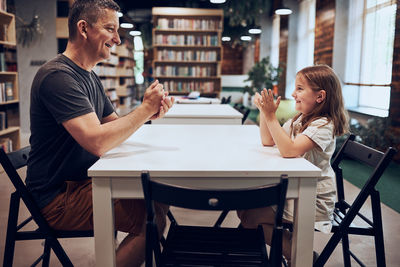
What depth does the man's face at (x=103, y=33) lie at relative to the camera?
1.58 metres

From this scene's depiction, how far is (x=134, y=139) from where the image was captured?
1.78 m

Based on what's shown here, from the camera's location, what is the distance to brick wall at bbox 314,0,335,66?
22.7 feet

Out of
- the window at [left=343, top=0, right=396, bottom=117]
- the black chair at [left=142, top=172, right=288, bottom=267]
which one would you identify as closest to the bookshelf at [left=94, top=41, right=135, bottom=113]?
the window at [left=343, top=0, right=396, bottom=117]

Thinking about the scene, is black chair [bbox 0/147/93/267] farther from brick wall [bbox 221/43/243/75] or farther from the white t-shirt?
brick wall [bbox 221/43/243/75]

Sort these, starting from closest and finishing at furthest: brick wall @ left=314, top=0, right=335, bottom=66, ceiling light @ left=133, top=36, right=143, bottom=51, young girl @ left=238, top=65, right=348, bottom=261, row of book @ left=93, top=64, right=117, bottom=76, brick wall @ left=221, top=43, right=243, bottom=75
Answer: young girl @ left=238, top=65, right=348, bottom=261, brick wall @ left=314, top=0, right=335, bottom=66, row of book @ left=93, top=64, right=117, bottom=76, ceiling light @ left=133, top=36, right=143, bottom=51, brick wall @ left=221, top=43, right=243, bottom=75

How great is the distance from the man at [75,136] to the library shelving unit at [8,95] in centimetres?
350

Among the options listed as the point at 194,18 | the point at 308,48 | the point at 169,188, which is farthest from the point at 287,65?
the point at 169,188

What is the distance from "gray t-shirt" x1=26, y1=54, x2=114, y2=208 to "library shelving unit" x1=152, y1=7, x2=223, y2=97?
662 centimetres

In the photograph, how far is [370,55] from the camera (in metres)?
6.00

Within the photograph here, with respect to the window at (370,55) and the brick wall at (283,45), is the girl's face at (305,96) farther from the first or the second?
the brick wall at (283,45)

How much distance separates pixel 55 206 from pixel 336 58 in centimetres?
642

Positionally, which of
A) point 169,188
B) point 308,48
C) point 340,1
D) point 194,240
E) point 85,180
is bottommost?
point 194,240

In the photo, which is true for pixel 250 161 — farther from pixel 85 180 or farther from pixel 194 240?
pixel 85 180

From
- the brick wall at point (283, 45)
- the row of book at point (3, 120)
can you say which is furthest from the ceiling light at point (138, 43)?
the row of book at point (3, 120)
